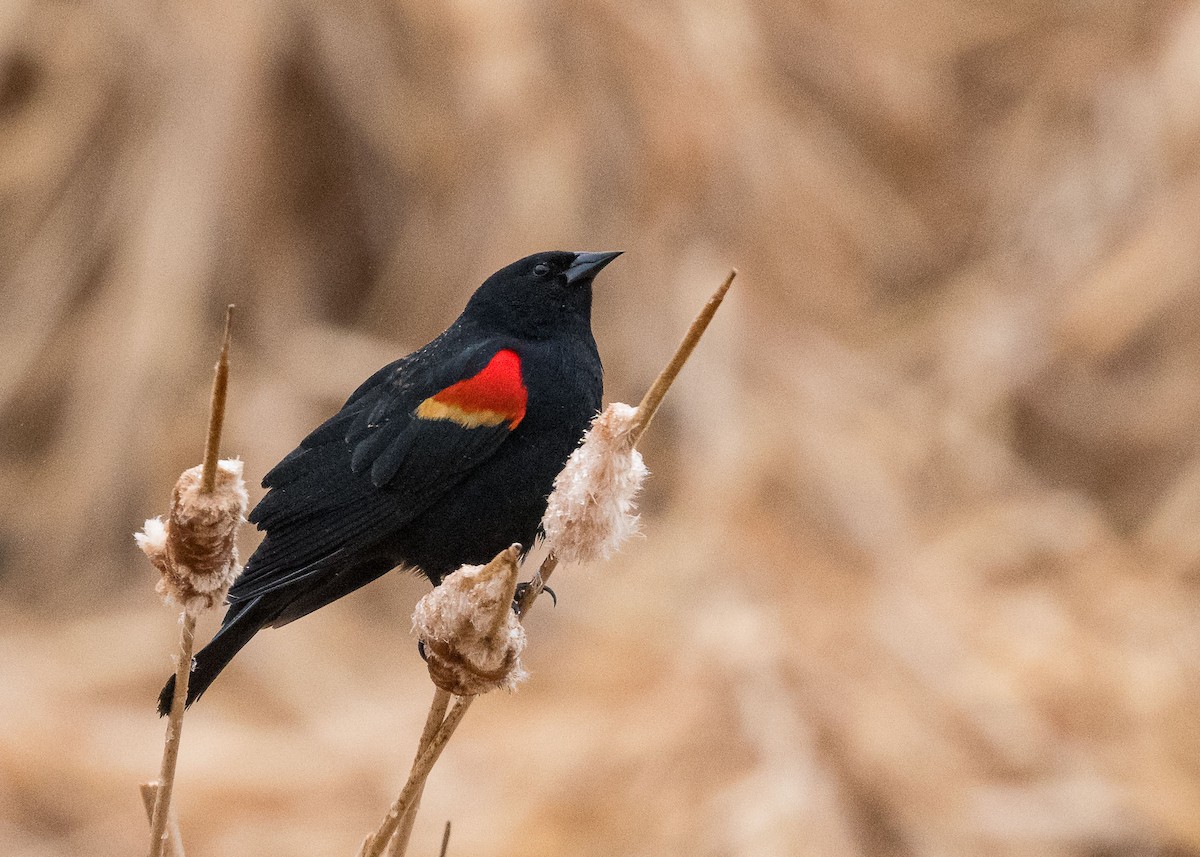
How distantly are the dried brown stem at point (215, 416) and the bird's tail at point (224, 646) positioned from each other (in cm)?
38

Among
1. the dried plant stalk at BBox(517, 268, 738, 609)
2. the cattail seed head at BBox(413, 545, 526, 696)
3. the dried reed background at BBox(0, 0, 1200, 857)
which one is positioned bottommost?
the cattail seed head at BBox(413, 545, 526, 696)

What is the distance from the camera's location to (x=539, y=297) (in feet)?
5.64

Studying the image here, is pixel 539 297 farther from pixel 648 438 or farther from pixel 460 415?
pixel 648 438

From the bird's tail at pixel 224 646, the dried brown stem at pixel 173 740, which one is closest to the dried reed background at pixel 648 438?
the bird's tail at pixel 224 646

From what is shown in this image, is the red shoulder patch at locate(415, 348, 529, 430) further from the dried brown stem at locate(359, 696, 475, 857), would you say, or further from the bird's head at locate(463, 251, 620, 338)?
the dried brown stem at locate(359, 696, 475, 857)

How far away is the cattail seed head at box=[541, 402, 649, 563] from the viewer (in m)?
1.06

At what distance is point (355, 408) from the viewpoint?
1.64m

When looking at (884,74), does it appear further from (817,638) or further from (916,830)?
(916,830)

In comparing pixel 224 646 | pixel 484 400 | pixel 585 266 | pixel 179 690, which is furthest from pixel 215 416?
pixel 585 266

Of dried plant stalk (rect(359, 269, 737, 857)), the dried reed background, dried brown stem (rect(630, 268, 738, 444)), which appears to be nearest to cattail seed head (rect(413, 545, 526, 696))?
dried plant stalk (rect(359, 269, 737, 857))

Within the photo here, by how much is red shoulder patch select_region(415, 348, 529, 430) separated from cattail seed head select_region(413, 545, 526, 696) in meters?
0.51

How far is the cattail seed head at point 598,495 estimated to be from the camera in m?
1.06

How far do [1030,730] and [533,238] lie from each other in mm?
2064

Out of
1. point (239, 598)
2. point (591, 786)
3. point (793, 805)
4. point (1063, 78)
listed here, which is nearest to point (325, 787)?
Answer: point (591, 786)
